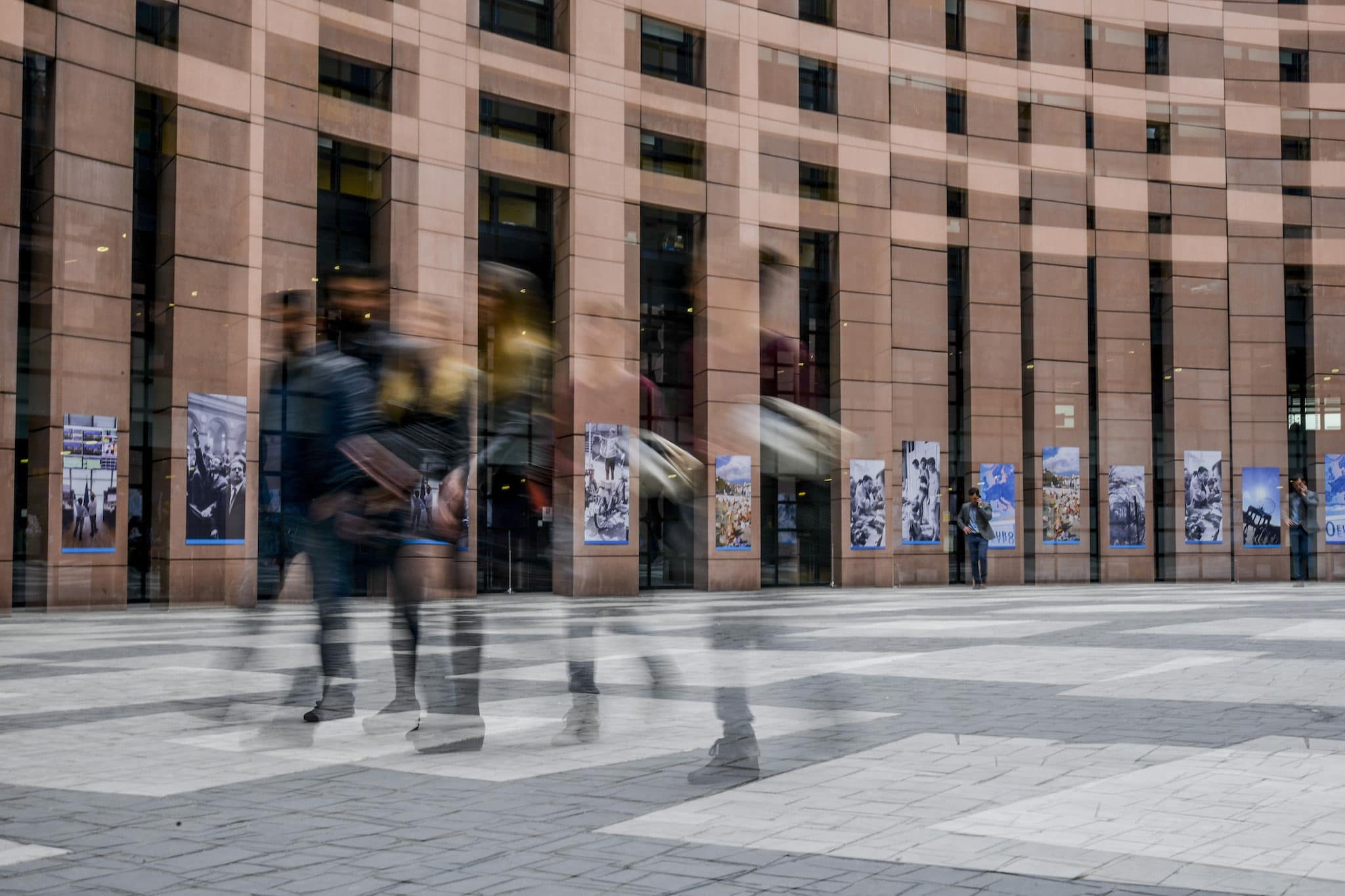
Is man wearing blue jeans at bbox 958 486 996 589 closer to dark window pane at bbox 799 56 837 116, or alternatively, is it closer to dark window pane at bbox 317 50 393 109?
dark window pane at bbox 799 56 837 116

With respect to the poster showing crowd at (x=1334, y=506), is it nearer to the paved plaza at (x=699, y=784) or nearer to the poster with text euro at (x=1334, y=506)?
the poster with text euro at (x=1334, y=506)

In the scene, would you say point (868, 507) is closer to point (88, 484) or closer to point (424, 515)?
point (88, 484)

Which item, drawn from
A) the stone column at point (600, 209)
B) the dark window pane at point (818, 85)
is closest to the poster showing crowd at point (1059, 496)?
the stone column at point (600, 209)

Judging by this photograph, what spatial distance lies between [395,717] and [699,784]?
244 centimetres

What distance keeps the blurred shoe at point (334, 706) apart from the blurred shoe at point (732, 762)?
6.80 ft

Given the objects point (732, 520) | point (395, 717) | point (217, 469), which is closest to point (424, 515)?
point (395, 717)

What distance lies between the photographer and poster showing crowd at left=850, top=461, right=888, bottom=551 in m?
27.5

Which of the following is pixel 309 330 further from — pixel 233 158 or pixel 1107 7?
pixel 1107 7

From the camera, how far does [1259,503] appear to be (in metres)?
30.7

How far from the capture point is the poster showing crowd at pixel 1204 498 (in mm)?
30375

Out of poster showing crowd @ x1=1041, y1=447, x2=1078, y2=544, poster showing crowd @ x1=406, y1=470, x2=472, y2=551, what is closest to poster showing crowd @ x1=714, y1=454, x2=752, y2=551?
poster showing crowd @ x1=1041, y1=447, x2=1078, y2=544

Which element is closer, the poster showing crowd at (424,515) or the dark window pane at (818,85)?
the poster showing crowd at (424,515)

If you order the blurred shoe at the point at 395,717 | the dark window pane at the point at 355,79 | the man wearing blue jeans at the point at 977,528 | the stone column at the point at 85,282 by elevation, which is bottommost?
the blurred shoe at the point at 395,717

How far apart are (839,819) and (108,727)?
4.18 m
